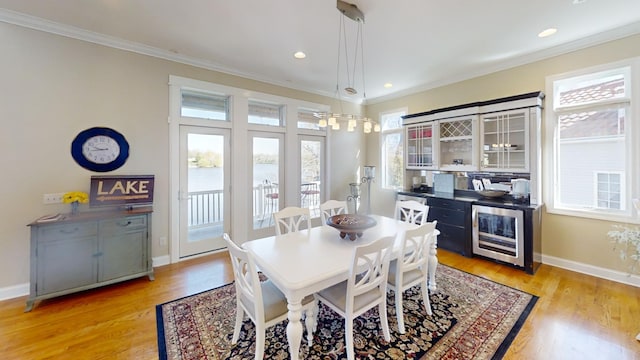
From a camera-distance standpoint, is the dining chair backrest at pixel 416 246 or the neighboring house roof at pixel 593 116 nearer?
the dining chair backrest at pixel 416 246

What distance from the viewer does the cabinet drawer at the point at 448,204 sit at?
12.5 feet

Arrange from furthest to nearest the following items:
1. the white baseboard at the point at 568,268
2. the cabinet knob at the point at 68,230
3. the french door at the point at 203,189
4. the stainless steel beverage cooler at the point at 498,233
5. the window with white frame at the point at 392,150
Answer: the window with white frame at the point at 392,150
the french door at the point at 203,189
the stainless steel beverage cooler at the point at 498,233
the white baseboard at the point at 568,268
the cabinet knob at the point at 68,230

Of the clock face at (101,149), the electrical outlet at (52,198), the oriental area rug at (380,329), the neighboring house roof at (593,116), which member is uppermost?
the neighboring house roof at (593,116)

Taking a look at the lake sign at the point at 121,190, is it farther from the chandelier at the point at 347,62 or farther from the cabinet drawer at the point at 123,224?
the chandelier at the point at 347,62

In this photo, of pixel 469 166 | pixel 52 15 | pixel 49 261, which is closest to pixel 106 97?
pixel 52 15

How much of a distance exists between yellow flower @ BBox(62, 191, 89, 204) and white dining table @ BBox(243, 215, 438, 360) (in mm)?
2207

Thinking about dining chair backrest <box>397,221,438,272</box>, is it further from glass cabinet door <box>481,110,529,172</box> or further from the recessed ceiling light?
the recessed ceiling light

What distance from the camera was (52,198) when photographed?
2822mm

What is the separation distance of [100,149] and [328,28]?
3.17 m

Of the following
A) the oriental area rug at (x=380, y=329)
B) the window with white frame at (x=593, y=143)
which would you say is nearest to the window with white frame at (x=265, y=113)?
the oriental area rug at (x=380, y=329)

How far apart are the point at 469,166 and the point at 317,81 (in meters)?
3.07

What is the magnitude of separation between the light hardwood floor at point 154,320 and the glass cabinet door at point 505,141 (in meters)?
1.53

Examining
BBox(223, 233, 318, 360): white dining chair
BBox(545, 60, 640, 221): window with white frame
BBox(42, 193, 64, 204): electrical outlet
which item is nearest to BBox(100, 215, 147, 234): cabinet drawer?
BBox(42, 193, 64, 204): electrical outlet

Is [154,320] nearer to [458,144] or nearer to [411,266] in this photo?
[411,266]
